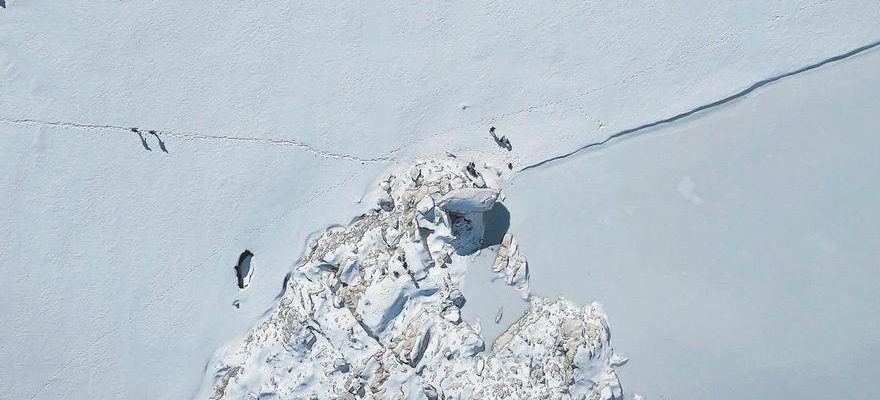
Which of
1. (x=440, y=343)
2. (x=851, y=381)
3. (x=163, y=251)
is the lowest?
(x=851, y=381)

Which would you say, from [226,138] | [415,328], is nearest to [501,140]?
[415,328]

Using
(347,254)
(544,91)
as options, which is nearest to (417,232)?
(347,254)

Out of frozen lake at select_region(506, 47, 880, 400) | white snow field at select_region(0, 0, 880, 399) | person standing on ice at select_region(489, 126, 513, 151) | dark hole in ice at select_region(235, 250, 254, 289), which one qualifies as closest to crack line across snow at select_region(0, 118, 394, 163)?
white snow field at select_region(0, 0, 880, 399)

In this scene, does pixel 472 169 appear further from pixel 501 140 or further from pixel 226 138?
pixel 226 138

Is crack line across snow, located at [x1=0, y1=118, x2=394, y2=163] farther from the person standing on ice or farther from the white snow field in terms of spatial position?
the person standing on ice

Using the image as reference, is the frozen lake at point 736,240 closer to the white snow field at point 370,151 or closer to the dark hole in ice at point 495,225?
the white snow field at point 370,151

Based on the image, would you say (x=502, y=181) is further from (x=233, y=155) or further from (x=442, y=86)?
(x=233, y=155)
